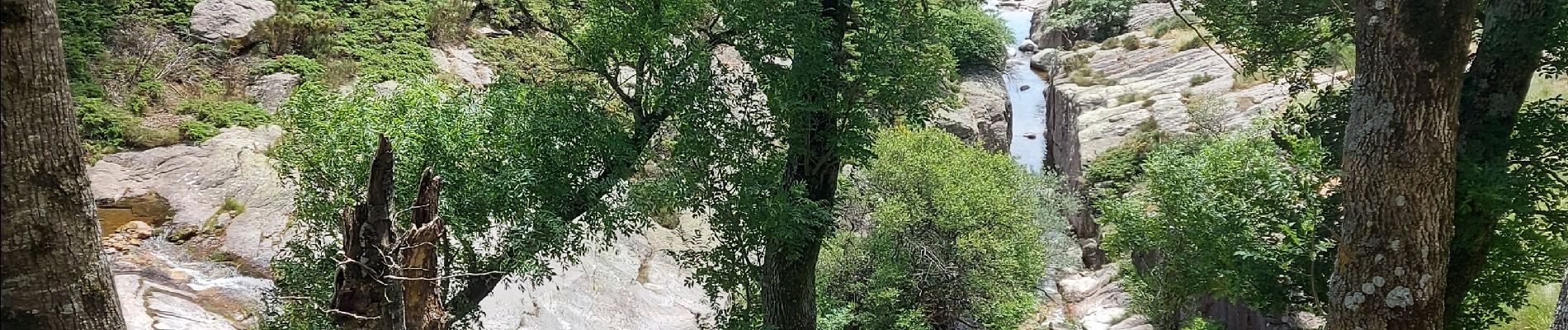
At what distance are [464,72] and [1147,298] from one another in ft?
44.1

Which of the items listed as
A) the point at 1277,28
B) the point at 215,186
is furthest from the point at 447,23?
the point at 1277,28

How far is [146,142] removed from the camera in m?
13.3

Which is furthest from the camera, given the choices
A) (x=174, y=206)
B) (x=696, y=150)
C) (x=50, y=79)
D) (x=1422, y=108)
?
(x=174, y=206)

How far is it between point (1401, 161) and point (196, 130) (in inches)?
581

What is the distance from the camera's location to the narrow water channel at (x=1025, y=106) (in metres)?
37.7

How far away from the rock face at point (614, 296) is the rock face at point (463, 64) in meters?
4.67

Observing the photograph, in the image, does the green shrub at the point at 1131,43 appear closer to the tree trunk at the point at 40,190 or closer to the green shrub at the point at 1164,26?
the green shrub at the point at 1164,26

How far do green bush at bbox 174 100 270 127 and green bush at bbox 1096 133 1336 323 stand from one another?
13.3 m

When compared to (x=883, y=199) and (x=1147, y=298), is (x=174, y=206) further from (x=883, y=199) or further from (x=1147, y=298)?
(x=1147, y=298)

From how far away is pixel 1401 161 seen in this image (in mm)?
7121

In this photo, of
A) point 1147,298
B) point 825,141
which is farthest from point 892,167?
point 825,141

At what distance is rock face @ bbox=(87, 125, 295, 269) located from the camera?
12.0 m

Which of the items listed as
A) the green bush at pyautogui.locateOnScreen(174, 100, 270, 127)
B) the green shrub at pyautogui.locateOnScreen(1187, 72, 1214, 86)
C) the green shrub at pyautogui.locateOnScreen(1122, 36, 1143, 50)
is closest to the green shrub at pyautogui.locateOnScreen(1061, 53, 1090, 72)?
the green shrub at pyautogui.locateOnScreen(1122, 36, 1143, 50)

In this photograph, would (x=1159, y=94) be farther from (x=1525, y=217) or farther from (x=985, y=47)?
(x=1525, y=217)
